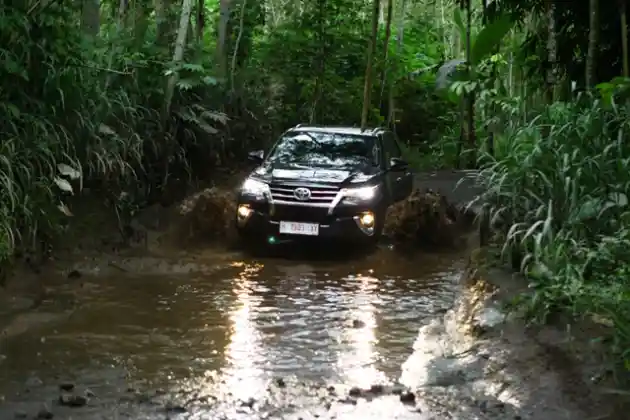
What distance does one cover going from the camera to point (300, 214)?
33.4ft

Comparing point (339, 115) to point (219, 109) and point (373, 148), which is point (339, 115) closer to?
point (219, 109)

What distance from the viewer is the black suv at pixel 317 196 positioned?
10180mm

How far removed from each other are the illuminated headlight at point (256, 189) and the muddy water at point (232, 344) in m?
0.91

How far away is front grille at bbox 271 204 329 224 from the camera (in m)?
10.2

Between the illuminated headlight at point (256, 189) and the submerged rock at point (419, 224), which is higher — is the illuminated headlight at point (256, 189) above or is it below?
above

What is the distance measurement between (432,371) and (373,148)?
587cm

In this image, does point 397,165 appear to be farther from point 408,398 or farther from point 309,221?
point 408,398

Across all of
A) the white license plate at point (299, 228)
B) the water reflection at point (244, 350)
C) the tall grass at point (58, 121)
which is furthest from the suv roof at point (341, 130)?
the water reflection at point (244, 350)

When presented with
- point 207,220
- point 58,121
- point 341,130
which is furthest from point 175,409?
point 341,130

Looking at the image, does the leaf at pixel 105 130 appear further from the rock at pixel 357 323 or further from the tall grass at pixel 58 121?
the rock at pixel 357 323

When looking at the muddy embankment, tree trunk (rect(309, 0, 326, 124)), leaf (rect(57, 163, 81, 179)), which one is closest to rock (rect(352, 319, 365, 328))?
the muddy embankment

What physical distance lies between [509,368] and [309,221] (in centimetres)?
513

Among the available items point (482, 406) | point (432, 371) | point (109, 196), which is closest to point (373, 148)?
point (109, 196)

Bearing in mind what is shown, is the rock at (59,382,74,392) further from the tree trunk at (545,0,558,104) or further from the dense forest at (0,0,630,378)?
the tree trunk at (545,0,558,104)
